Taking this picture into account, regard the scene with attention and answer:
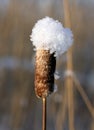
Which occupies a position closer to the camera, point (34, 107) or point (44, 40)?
point (44, 40)

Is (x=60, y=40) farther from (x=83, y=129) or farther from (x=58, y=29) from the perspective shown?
(x=83, y=129)

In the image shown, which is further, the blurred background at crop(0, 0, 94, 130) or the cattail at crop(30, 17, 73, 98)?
the blurred background at crop(0, 0, 94, 130)

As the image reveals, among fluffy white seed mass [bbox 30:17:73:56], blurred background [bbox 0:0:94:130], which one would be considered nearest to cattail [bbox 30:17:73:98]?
fluffy white seed mass [bbox 30:17:73:56]

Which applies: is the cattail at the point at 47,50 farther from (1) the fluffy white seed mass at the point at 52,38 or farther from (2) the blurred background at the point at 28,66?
(2) the blurred background at the point at 28,66

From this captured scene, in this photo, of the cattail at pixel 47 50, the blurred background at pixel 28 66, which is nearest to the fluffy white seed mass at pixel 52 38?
the cattail at pixel 47 50

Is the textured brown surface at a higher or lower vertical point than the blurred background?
lower

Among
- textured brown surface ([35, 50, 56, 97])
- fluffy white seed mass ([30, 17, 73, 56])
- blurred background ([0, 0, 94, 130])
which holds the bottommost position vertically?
textured brown surface ([35, 50, 56, 97])

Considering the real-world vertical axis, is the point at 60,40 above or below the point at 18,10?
below

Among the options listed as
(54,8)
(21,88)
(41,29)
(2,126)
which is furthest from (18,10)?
(41,29)

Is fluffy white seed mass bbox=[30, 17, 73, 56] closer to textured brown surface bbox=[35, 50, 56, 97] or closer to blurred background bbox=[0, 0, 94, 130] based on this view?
textured brown surface bbox=[35, 50, 56, 97]
